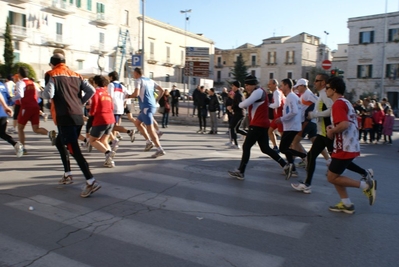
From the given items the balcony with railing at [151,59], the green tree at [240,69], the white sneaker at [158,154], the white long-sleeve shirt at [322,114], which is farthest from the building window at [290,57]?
the white long-sleeve shirt at [322,114]

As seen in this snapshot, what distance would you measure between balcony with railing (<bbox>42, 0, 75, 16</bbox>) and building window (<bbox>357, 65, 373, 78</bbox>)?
34252 millimetres

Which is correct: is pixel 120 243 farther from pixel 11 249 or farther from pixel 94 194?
pixel 94 194

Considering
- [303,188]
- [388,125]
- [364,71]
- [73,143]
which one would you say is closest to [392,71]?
[364,71]

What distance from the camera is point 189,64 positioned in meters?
22.1

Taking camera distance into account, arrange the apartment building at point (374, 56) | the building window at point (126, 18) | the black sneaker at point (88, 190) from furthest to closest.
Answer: the building window at point (126, 18), the apartment building at point (374, 56), the black sneaker at point (88, 190)

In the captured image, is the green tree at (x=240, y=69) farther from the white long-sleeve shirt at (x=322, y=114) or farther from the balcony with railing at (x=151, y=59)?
the white long-sleeve shirt at (x=322, y=114)

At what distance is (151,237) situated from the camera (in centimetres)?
423

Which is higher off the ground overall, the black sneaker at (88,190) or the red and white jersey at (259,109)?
the red and white jersey at (259,109)

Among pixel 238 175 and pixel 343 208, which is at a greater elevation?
pixel 238 175

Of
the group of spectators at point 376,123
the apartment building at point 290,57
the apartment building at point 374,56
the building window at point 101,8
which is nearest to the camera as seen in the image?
the group of spectators at point 376,123

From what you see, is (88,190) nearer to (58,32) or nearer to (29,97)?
(29,97)

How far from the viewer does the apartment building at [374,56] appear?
4450 centimetres

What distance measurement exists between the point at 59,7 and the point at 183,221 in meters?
43.1

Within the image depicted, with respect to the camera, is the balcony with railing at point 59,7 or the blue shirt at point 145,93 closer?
the blue shirt at point 145,93
